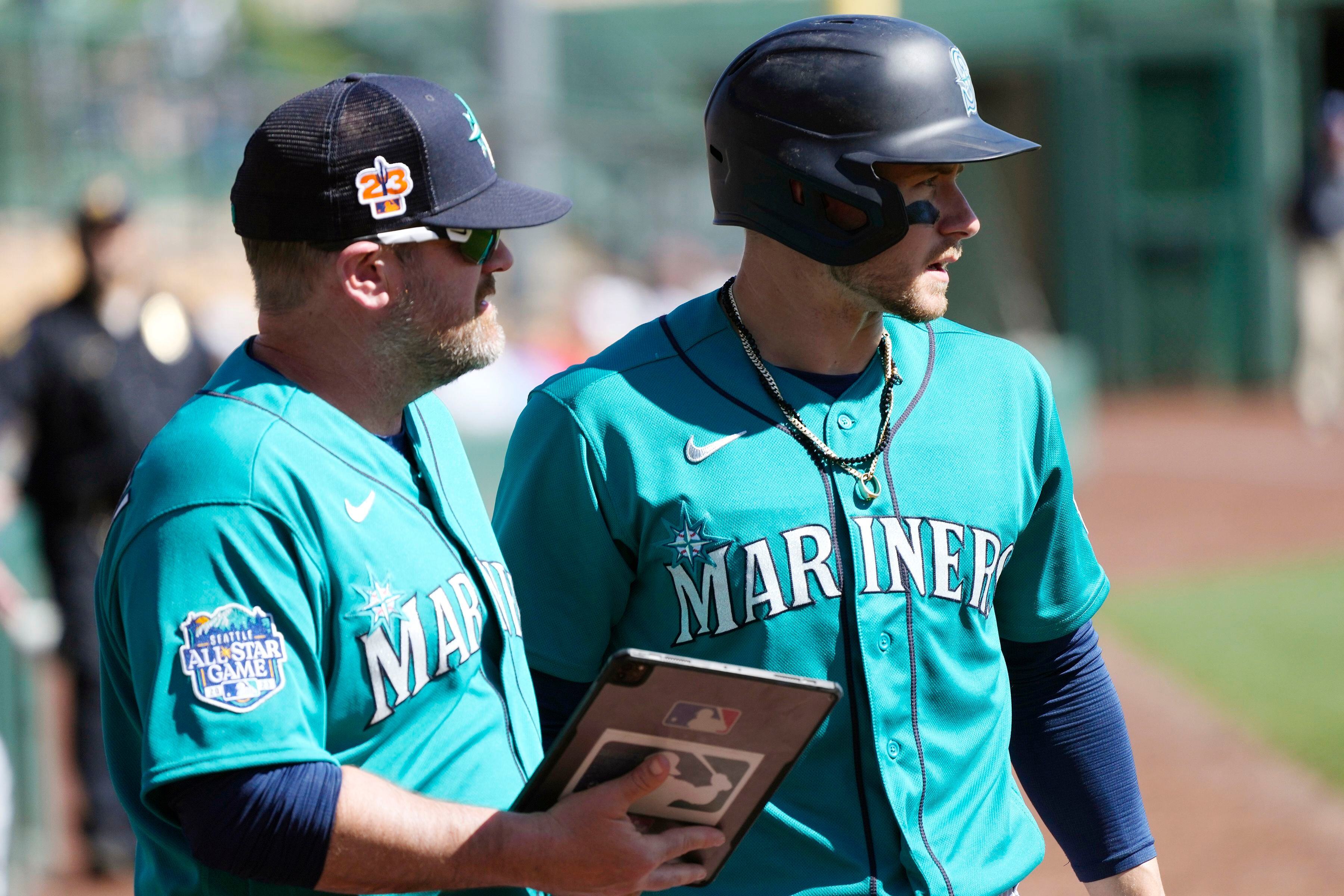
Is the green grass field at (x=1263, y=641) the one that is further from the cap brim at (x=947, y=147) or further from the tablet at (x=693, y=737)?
the tablet at (x=693, y=737)

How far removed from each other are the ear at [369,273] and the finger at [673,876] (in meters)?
0.84

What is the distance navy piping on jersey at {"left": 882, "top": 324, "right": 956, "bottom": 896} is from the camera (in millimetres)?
2361

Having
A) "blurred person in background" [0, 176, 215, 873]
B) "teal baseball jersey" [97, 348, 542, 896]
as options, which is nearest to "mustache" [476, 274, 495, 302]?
"teal baseball jersey" [97, 348, 542, 896]

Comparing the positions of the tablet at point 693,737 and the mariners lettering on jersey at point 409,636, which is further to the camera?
the mariners lettering on jersey at point 409,636

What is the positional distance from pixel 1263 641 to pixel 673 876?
7.13 metres

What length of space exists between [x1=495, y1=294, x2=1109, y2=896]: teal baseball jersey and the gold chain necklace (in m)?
0.01

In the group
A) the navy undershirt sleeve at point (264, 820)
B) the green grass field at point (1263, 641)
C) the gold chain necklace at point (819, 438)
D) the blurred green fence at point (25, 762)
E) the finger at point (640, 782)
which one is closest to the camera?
the navy undershirt sleeve at point (264, 820)

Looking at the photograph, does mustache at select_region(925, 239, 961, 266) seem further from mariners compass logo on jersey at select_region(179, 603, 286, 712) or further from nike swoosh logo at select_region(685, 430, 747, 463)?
mariners compass logo on jersey at select_region(179, 603, 286, 712)

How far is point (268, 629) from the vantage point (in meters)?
1.85

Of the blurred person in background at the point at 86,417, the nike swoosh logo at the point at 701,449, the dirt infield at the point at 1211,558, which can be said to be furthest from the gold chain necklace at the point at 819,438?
the blurred person in background at the point at 86,417

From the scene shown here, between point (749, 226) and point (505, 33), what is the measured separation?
11095 mm

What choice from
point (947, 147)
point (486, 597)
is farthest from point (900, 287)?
point (486, 597)

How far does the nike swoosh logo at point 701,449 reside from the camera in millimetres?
2420

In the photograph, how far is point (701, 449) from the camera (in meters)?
2.43
